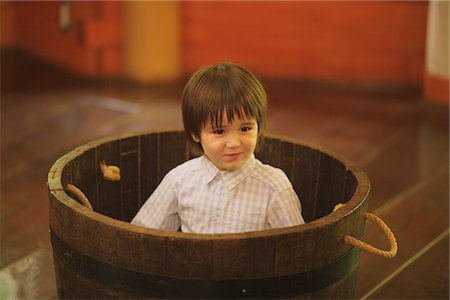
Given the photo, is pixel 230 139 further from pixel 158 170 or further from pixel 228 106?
pixel 158 170

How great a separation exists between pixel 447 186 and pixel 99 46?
2.43 m

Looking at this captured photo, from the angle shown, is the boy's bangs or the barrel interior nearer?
the boy's bangs

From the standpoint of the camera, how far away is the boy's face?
170 centimetres

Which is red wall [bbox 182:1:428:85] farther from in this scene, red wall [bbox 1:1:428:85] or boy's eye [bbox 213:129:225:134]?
boy's eye [bbox 213:129:225:134]

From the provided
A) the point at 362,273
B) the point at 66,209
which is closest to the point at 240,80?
the point at 66,209

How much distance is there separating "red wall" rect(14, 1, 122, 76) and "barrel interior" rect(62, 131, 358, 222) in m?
2.41

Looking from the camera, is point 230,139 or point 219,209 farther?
point 219,209

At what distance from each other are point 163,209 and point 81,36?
2.89m

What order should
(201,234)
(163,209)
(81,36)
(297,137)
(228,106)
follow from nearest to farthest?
(201,234), (228,106), (163,209), (297,137), (81,36)

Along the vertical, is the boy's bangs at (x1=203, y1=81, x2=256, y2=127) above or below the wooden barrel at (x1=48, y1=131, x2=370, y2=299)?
above

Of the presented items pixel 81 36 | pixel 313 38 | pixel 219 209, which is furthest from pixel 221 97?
pixel 81 36

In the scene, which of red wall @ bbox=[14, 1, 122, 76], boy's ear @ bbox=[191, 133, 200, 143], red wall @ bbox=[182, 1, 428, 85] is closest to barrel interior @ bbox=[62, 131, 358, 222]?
boy's ear @ bbox=[191, 133, 200, 143]

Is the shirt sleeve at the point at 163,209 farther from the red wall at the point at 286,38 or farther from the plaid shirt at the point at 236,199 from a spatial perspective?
the red wall at the point at 286,38

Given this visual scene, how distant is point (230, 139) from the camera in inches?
66.9
